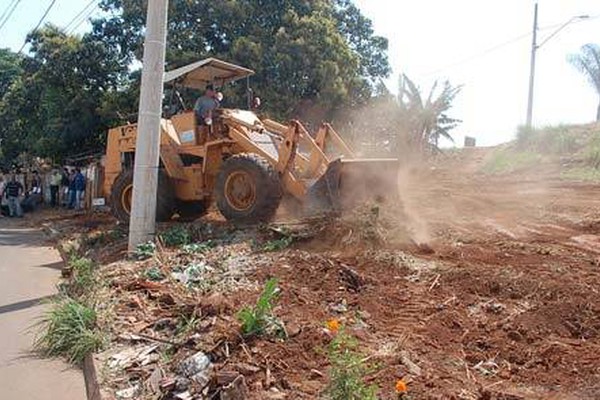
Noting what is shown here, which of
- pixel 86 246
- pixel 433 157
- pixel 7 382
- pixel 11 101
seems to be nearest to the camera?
pixel 7 382

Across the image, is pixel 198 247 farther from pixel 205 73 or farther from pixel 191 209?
pixel 205 73

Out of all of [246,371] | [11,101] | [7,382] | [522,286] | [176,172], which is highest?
[11,101]

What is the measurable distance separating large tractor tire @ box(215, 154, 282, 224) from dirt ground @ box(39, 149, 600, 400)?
40 centimetres

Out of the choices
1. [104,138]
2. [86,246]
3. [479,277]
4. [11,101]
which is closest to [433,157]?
[104,138]

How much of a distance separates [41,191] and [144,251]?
20.9 meters

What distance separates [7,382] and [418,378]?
325 centimetres

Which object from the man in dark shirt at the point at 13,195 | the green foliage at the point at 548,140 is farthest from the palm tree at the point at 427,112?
the man in dark shirt at the point at 13,195

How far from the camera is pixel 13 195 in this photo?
73.8ft

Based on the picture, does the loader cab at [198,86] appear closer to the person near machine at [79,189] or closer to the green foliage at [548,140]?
the person near machine at [79,189]

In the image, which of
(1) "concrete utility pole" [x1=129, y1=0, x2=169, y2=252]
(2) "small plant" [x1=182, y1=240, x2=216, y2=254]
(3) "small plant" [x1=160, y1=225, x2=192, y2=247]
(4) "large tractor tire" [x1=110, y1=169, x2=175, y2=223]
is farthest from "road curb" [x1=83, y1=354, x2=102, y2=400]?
(4) "large tractor tire" [x1=110, y1=169, x2=175, y2=223]

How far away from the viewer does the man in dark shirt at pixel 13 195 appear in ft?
73.6

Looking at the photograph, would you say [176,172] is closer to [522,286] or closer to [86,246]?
[86,246]

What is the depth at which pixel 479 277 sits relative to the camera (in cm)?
668

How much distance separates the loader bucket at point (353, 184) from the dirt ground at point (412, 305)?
1.35 ft
